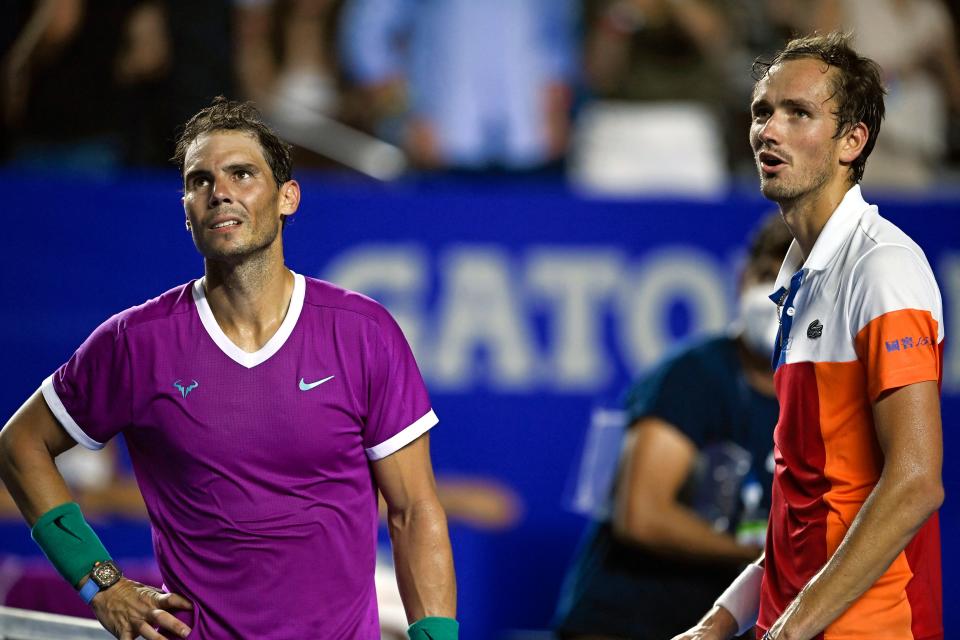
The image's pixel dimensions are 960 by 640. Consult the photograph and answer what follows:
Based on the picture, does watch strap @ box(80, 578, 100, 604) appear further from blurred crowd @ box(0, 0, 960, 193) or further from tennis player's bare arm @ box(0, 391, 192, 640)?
blurred crowd @ box(0, 0, 960, 193)

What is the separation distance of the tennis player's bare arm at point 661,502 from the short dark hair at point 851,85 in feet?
4.88

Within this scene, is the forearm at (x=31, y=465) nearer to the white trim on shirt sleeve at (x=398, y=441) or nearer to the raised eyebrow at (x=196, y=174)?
the raised eyebrow at (x=196, y=174)

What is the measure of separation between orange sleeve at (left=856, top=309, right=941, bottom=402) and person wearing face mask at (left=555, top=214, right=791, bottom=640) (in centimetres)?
150

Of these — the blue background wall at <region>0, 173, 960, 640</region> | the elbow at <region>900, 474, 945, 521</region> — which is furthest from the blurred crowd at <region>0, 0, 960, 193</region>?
the elbow at <region>900, 474, 945, 521</region>

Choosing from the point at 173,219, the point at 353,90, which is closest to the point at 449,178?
the point at 353,90

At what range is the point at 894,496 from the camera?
8.41 ft

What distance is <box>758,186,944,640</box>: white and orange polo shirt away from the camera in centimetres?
262

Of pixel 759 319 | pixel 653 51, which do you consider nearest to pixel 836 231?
pixel 759 319

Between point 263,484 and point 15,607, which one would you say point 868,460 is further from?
point 15,607

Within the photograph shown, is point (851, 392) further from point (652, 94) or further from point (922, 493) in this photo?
point (652, 94)

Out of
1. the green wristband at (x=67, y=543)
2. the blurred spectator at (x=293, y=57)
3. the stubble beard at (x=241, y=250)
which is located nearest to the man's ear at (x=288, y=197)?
the stubble beard at (x=241, y=250)

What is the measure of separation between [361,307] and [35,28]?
4.30 meters

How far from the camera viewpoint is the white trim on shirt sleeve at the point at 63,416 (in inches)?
130

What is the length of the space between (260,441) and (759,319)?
170 cm
